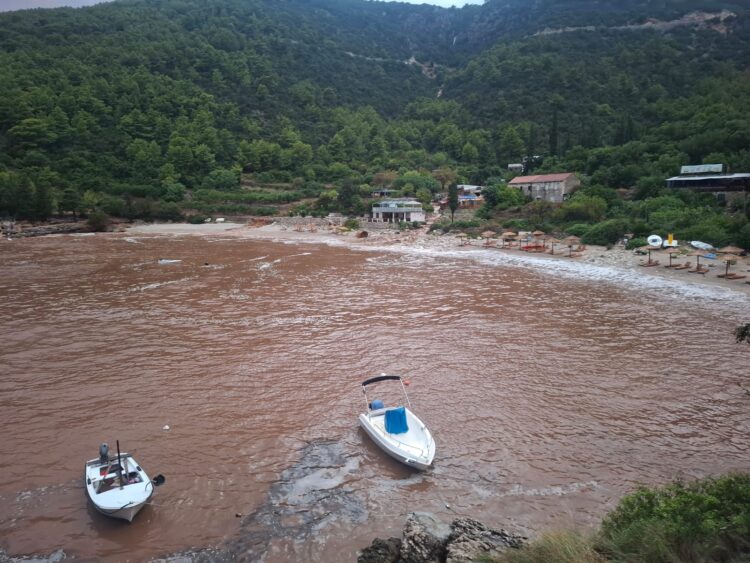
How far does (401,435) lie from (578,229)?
40.1 meters

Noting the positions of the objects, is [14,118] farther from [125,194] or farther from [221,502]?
[221,502]

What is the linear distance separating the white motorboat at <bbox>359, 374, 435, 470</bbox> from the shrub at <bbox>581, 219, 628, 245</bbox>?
1403 inches

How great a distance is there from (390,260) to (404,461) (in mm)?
31450

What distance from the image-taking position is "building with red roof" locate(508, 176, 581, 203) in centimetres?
5850

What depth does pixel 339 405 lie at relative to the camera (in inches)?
575

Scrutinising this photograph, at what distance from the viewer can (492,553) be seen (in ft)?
22.5

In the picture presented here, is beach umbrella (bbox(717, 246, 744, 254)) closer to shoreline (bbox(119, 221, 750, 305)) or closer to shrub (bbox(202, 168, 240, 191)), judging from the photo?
shoreline (bbox(119, 221, 750, 305))

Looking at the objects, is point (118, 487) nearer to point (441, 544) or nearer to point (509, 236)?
point (441, 544)

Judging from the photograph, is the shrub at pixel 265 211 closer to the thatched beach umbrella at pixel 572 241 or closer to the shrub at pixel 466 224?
the shrub at pixel 466 224

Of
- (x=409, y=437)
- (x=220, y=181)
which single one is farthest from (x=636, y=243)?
(x=220, y=181)

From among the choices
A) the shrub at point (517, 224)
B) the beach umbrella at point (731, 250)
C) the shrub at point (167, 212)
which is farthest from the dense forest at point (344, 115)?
the beach umbrella at point (731, 250)

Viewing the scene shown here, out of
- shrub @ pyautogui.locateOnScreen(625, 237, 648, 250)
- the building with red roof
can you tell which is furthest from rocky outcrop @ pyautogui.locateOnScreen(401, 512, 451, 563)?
the building with red roof

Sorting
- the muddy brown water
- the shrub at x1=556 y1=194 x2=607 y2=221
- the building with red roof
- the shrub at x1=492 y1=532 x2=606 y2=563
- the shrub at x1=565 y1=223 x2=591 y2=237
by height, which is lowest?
the muddy brown water

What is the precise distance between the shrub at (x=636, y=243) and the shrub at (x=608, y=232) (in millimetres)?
2175
